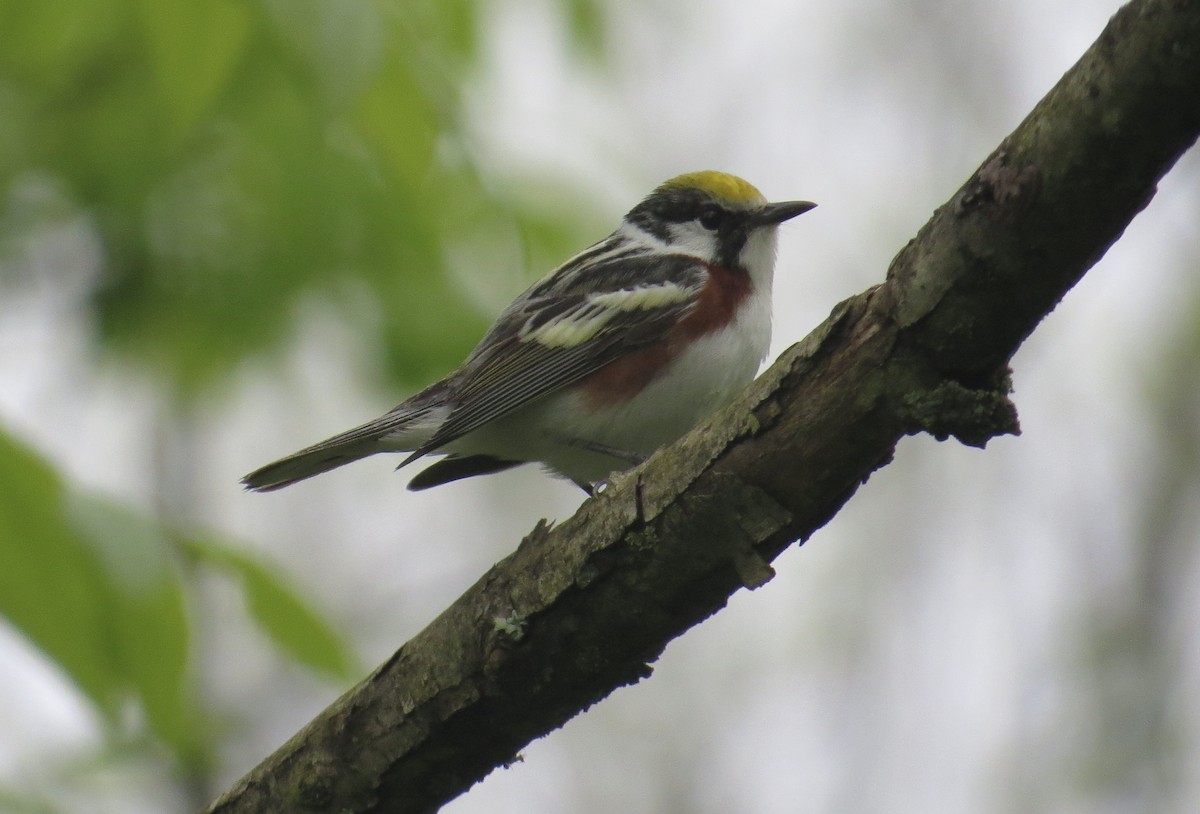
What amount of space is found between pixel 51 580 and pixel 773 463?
1.75 meters

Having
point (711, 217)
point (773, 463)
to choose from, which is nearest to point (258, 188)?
point (711, 217)

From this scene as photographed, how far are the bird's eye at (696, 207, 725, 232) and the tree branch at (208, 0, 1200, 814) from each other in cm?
293

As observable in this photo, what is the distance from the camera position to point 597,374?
4988 mm

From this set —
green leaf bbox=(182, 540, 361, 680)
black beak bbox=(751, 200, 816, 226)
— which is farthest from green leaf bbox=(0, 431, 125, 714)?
black beak bbox=(751, 200, 816, 226)

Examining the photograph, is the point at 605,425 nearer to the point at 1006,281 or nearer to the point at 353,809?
the point at 353,809

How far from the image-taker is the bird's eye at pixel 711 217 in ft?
19.1

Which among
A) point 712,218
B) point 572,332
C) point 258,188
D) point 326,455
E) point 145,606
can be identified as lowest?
point 145,606

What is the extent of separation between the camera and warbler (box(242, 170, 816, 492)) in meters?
4.95

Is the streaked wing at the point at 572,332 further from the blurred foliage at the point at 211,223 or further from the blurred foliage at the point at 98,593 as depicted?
the blurred foliage at the point at 98,593

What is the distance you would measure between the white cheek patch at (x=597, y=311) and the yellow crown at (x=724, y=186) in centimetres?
85

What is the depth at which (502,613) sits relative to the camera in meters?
3.16

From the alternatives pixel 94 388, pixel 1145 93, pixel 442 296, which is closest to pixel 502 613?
pixel 1145 93

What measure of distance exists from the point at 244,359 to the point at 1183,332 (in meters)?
9.37

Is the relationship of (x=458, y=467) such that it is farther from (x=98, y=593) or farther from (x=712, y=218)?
(x=98, y=593)
